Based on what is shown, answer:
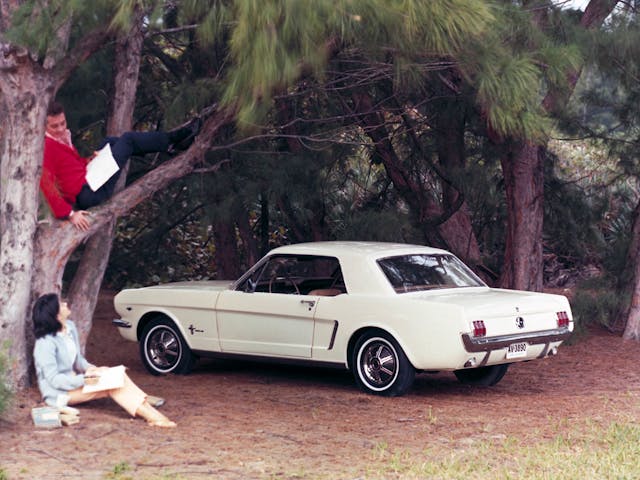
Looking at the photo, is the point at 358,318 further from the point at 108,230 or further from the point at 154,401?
the point at 108,230

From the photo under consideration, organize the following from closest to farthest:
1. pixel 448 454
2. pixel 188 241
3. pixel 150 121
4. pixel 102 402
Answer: pixel 448 454 → pixel 102 402 → pixel 150 121 → pixel 188 241

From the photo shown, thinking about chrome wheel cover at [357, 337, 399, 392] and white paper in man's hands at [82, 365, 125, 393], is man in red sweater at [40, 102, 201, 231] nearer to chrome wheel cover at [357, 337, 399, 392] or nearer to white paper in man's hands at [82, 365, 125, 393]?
white paper in man's hands at [82, 365, 125, 393]

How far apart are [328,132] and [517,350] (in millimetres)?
3729

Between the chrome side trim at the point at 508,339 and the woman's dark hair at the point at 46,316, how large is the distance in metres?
3.37

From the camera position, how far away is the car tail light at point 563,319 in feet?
34.1

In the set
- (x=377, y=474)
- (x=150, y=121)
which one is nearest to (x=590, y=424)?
(x=377, y=474)

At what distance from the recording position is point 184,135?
32.2 ft

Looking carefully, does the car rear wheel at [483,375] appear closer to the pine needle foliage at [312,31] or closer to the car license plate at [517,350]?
the car license plate at [517,350]

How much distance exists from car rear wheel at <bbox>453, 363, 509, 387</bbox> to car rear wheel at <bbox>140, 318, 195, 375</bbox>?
2757 millimetres

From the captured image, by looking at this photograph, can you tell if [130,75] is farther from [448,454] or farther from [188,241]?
[188,241]

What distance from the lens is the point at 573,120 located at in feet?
47.3

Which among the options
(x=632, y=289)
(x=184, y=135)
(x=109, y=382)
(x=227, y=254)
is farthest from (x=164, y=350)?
(x=632, y=289)

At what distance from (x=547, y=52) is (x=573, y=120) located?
483cm

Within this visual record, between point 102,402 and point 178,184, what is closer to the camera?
point 102,402
